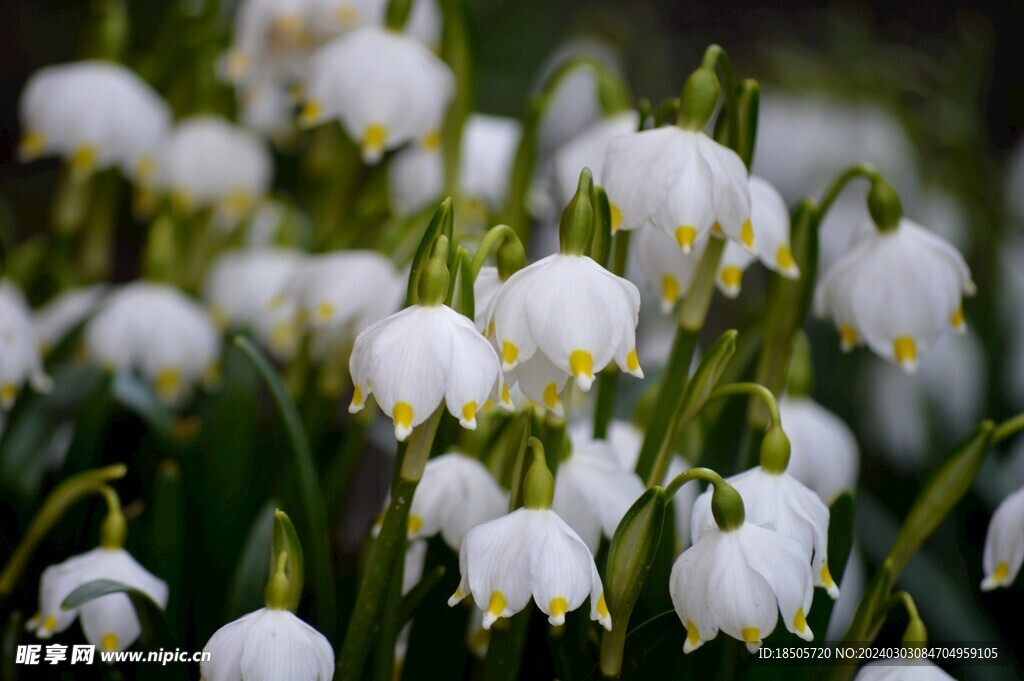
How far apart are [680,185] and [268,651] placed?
0.29 m

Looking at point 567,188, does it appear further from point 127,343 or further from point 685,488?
point 127,343

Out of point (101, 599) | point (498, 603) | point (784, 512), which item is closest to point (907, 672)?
point (784, 512)

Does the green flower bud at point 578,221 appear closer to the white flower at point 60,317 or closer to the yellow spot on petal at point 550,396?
the yellow spot on petal at point 550,396

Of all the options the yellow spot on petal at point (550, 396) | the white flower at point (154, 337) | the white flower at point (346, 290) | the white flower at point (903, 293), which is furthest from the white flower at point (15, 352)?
the white flower at point (903, 293)

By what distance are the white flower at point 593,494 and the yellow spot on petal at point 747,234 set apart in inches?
5.5

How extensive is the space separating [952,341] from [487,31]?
105 centimetres

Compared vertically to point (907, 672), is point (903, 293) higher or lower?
higher

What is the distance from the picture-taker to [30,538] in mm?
717

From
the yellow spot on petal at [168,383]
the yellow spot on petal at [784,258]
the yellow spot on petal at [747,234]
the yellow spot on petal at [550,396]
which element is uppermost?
the yellow spot on petal at [747,234]

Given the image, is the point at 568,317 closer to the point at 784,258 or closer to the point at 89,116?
the point at 784,258

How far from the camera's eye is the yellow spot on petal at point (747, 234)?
0.56 m

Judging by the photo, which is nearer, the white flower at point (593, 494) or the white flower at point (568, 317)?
the white flower at point (568, 317)

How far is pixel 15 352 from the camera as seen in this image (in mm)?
790

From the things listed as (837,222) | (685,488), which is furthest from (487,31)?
(685,488)
